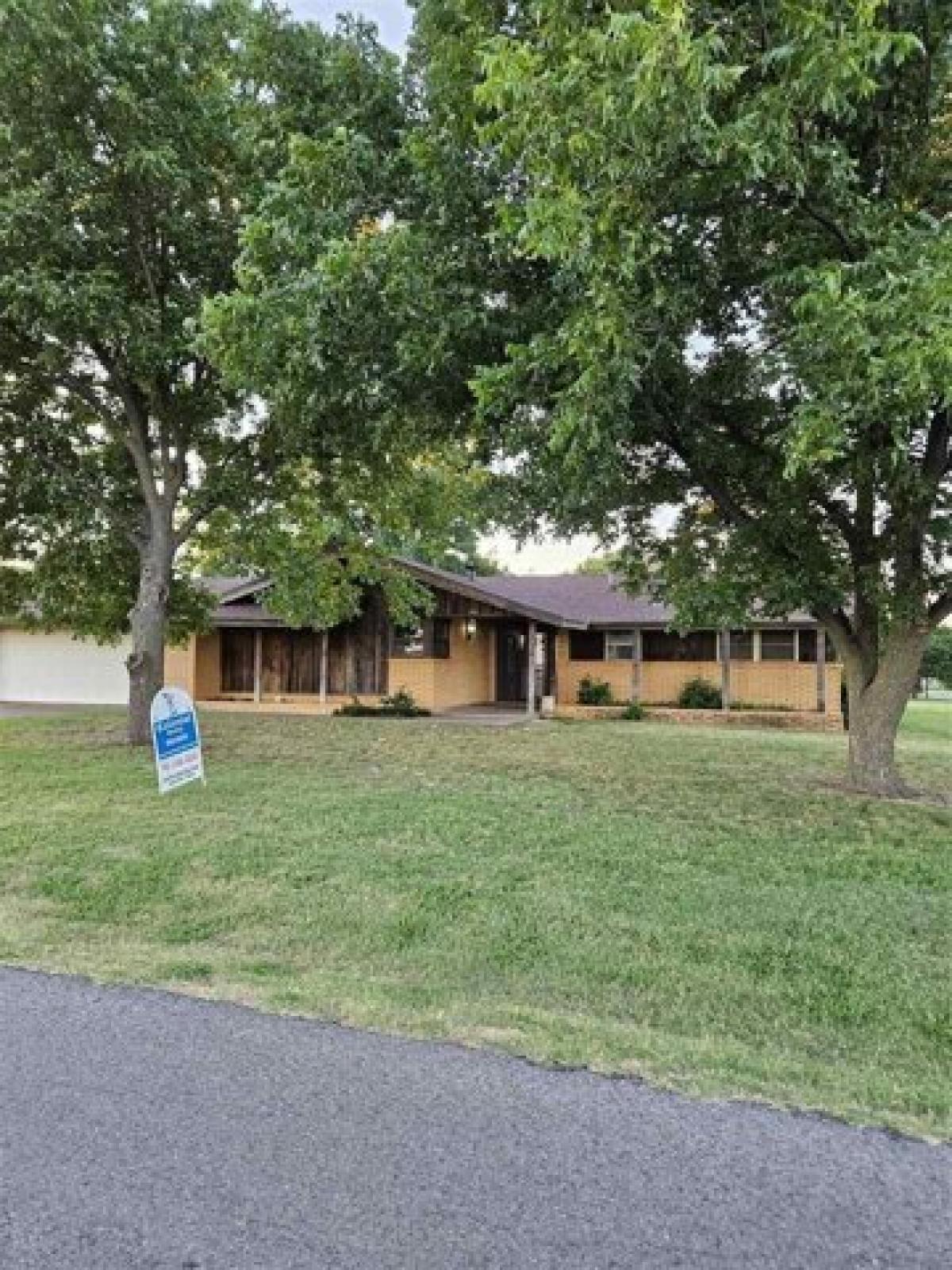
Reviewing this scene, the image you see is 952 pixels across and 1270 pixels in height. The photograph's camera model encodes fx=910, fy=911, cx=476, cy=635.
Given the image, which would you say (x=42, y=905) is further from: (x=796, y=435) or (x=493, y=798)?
(x=796, y=435)

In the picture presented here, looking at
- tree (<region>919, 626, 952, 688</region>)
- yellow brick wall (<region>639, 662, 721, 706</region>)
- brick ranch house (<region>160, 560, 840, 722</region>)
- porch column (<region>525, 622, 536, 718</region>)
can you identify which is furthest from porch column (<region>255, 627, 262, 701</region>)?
tree (<region>919, 626, 952, 688</region>)

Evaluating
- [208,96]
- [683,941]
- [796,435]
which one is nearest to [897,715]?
[796,435]

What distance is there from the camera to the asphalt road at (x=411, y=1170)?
7.73ft

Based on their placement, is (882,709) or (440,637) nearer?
(882,709)

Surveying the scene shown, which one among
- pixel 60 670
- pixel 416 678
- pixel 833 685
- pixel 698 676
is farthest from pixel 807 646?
pixel 60 670

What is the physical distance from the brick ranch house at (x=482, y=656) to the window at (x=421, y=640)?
3 cm

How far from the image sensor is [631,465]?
10.3m

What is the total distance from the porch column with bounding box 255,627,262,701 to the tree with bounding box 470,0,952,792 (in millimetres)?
14633

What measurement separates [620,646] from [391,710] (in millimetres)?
6399

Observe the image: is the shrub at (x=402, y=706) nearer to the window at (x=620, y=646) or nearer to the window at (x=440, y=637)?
the window at (x=440, y=637)

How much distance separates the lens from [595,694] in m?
22.4

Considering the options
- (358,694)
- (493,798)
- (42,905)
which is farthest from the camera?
(358,694)

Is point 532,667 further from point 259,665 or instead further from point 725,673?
point 259,665

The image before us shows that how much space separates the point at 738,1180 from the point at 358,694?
19.4 m
